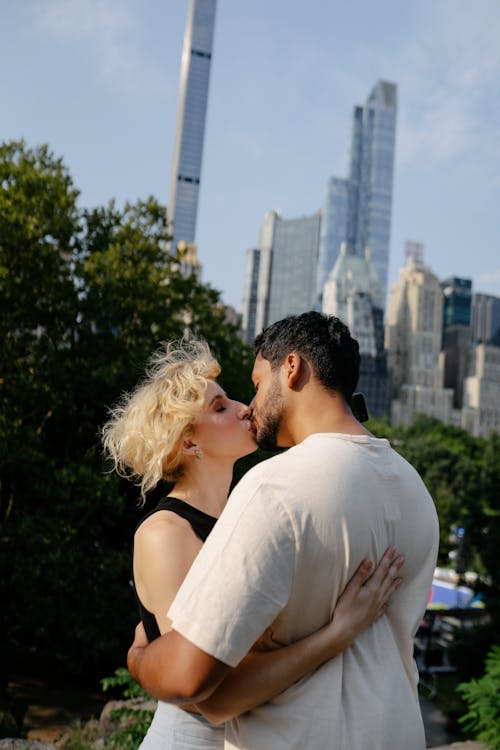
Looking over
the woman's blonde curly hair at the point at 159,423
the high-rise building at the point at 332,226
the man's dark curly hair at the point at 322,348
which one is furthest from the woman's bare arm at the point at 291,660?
the high-rise building at the point at 332,226

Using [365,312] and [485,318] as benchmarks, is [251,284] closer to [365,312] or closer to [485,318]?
[365,312]

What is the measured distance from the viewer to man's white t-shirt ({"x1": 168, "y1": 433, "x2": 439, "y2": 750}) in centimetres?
142

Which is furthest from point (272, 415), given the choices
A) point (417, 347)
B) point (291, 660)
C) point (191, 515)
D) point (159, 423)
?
point (417, 347)

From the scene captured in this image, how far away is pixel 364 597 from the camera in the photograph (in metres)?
1.58

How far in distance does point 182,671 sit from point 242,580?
10.5 inches

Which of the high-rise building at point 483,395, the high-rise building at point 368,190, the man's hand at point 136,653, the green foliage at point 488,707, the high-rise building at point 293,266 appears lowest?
the green foliage at point 488,707

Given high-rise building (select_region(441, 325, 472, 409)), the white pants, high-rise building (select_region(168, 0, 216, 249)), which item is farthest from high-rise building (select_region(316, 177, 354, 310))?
the white pants

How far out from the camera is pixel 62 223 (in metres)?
13.9

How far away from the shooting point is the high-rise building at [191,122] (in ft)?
501

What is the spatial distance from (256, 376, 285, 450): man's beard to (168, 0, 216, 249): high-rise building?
153 meters

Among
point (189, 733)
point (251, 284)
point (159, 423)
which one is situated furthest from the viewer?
point (251, 284)

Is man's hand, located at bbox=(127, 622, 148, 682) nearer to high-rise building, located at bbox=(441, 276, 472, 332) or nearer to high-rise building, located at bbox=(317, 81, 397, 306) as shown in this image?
high-rise building, located at bbox=(441, 276, 472, 332)

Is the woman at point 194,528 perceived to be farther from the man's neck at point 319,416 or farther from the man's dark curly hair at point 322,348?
the man's dark curly hair at point 322,348

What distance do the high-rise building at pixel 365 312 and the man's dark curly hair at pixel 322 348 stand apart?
103733 mm
